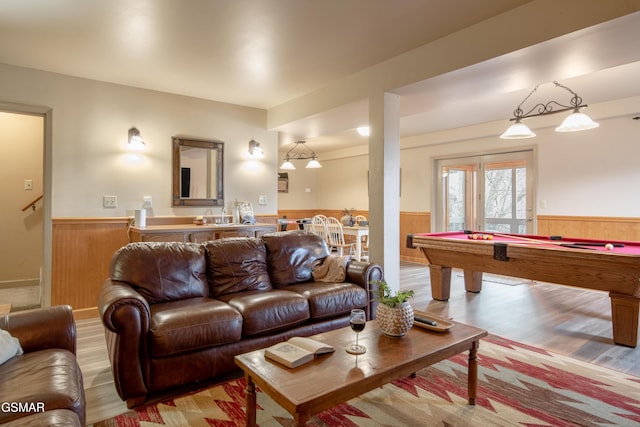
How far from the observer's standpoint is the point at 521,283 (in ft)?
17.4

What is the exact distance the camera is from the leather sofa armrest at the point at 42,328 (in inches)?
68.4

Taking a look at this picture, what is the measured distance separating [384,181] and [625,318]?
228 cm

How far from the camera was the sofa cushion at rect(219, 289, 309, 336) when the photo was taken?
2428 millimetres

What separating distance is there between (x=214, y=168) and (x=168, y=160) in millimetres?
590

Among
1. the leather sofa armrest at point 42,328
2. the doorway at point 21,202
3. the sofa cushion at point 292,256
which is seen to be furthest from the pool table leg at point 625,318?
the doorway at point 21,202

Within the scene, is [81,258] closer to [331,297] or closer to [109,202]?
[109,202]

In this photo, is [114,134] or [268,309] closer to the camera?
[268,309]

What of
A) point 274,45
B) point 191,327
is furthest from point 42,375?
point 274,45

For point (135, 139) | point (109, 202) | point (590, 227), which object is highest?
point (135, 139)

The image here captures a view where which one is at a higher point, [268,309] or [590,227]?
[590,227]

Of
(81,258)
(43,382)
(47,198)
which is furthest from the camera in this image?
(81,258)

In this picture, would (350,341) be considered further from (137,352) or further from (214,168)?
(214,168)

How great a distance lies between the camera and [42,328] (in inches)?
70.4

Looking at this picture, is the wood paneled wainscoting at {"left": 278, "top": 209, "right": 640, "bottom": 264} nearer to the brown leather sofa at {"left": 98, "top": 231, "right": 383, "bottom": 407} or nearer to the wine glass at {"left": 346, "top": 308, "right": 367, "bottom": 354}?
the brown leather sofa at {"left": 98, "top": 231, "right": 383, "bottom": 407}
